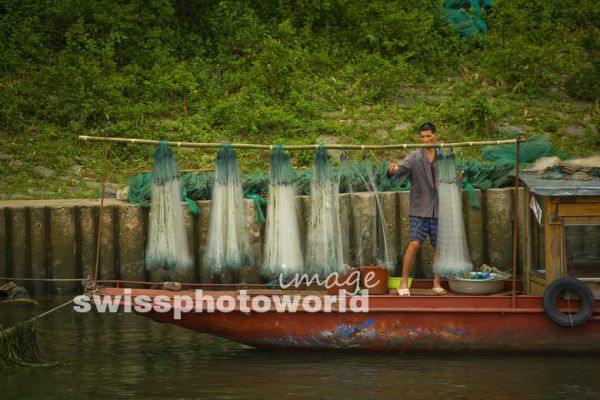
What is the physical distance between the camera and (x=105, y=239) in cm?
1257

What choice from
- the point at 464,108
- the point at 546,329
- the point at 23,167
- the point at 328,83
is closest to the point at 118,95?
the point at 23,167

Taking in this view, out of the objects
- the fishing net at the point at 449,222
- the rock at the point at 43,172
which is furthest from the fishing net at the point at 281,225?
the rock at the point at 43,172

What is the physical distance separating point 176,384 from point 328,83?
8657mm

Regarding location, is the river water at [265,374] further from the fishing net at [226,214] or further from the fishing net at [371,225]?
the fishing net at [371,225]

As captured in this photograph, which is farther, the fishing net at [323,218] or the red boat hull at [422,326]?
the fishing net at [323,218]

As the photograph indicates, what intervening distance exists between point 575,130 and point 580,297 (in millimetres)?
6847

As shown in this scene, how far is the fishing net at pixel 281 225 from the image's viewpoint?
32.4ft

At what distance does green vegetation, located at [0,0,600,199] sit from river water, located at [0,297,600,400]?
426cm

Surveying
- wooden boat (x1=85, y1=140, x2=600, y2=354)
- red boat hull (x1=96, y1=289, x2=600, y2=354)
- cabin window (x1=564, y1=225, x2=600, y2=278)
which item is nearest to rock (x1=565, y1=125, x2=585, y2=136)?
cabin window (x1=564, y1=225, x2=600, y2=278)

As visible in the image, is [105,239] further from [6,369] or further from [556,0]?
[556,0]

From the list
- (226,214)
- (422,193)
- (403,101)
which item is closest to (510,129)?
(403,101)

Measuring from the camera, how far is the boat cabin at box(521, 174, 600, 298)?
30.7 ft

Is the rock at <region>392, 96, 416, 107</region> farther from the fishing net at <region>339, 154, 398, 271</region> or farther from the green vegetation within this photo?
the fishing net at <region>339, 154, 398, 271</region>

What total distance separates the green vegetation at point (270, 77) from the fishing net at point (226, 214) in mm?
4562
